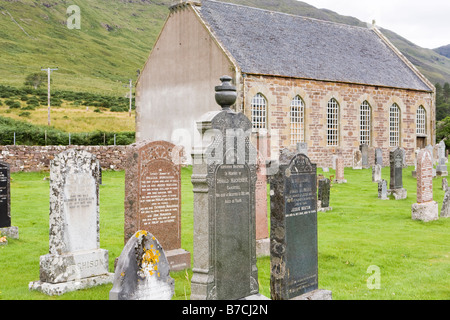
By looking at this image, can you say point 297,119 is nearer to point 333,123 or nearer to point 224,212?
point 333,123

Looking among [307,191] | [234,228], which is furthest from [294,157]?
[234,228]

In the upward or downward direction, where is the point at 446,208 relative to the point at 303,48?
downward

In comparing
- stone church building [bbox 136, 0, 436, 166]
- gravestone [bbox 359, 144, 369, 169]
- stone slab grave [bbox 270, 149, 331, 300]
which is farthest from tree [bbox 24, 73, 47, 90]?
stone slab grave [bbox 270, 149, 331, 300]

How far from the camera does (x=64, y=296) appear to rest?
8211 mm

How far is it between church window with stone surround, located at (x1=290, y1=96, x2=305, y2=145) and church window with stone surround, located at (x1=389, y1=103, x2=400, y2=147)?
9.42m

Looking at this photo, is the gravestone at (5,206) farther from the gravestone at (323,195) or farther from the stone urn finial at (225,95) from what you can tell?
the gravestone at (323,195)

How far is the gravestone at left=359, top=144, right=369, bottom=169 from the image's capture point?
36219 millimetres

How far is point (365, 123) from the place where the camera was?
3888 cm

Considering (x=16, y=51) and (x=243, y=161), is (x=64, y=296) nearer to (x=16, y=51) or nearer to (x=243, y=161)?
(x=243, y=161)

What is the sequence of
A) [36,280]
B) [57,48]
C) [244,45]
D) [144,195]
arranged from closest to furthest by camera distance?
[36,280]
[144,195]
[244,45]
[57,48]

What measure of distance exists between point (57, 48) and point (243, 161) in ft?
488

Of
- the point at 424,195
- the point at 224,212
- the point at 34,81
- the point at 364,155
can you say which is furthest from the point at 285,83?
the point at 34,81

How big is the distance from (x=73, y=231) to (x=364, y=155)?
99.4ft

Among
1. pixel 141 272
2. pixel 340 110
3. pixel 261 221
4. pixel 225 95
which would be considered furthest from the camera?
pixel 340 110
